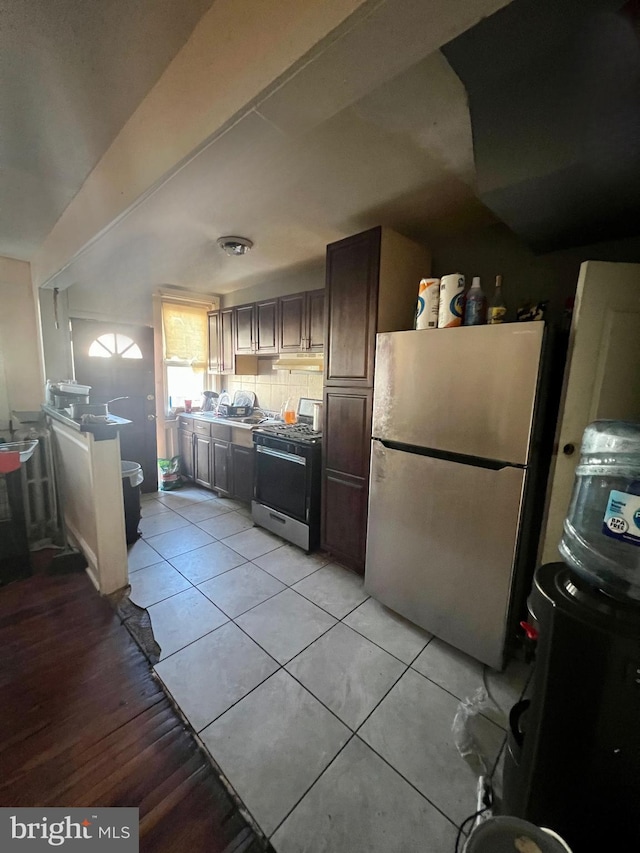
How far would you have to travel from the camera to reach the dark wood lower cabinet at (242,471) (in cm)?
323

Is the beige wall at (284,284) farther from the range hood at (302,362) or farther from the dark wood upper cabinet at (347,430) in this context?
the dark wood upper cabinet at (347,430)

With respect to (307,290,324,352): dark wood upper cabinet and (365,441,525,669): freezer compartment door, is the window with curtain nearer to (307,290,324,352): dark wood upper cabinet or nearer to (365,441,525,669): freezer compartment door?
(307,290,324,352): dark wood upper cabinet

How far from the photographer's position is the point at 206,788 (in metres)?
1.11

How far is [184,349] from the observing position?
3979 mm

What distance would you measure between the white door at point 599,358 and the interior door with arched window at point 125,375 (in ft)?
12.0

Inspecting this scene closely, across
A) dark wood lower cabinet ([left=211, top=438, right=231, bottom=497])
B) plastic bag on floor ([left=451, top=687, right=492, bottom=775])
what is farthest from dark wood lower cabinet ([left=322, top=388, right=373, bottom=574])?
dark wood lower cabinet ([left=211, top=438, right=231, bottom=497])

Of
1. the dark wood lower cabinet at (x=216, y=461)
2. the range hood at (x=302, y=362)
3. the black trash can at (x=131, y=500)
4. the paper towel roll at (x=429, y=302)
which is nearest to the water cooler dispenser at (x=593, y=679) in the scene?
the paper towel roll at (x=429, y=302)

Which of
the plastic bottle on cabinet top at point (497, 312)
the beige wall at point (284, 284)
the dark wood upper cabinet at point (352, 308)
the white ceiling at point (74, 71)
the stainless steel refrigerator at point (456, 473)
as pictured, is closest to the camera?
the white ceiling at point (74, 71)

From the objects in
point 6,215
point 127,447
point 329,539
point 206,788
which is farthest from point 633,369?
point 127,447

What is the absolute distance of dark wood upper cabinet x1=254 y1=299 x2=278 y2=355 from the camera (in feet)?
10.5

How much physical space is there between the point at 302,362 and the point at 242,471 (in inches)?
48.9

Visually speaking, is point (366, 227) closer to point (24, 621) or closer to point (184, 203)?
point (184, 203)

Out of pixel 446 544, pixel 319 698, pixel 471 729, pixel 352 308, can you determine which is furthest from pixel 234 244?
pixel 471 729

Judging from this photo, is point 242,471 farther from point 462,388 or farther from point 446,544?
point 462,388
